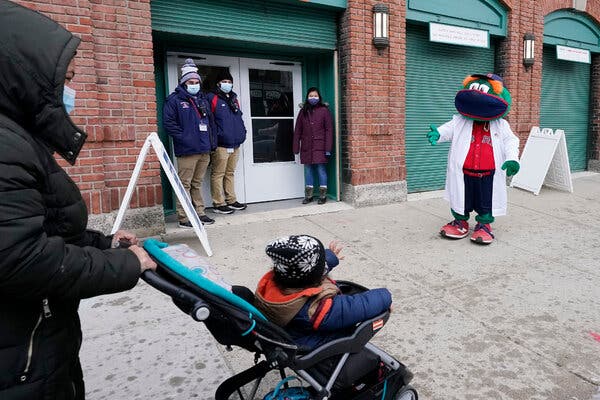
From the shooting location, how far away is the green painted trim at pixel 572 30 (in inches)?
353

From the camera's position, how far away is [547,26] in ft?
29.2

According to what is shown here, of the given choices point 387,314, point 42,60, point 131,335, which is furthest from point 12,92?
point 131,335

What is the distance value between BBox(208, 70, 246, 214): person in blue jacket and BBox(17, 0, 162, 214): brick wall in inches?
42.8

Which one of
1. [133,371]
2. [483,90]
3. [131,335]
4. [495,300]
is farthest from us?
[483,90]

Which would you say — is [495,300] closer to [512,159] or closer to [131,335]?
[512,159]

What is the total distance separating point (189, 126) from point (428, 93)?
14.3 ft

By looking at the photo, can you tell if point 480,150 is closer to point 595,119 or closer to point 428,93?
point 428,93

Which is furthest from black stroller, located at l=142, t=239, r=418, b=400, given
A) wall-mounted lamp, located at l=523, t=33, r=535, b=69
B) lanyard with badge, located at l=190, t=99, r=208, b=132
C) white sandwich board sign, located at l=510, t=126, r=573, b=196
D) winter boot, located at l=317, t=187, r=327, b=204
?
wall-mounted lamp, located at l=523, t=33, r=535, b=69

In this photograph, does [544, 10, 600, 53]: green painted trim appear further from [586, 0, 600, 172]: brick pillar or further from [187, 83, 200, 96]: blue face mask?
[187, 83, 200, 96]: blue face mask

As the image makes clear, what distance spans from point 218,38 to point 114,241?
4.37 metres

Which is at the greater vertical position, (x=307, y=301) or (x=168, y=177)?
(x=168, y=177)

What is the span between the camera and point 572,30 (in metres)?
9.45

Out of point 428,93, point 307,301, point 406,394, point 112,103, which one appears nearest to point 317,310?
point 307,301

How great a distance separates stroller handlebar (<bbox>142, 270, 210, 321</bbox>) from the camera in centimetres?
144
